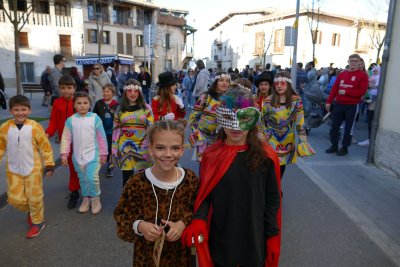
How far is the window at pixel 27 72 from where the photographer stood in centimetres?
2766

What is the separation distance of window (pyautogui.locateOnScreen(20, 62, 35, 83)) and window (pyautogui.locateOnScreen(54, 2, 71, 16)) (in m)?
5.54

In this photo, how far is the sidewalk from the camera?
3633 mm

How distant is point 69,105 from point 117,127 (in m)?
0.85

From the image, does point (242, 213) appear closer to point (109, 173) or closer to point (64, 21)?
point (109, 173)

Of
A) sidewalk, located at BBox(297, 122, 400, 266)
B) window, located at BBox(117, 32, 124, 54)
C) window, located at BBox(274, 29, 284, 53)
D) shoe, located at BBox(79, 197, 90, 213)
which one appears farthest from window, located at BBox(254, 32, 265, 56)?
Result: shoe, located at BBox(79, 197, 90, 213)

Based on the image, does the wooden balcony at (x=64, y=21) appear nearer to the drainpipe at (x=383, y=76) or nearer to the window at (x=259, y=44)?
the window at (x=259, y=44)

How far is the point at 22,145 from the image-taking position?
131 inches

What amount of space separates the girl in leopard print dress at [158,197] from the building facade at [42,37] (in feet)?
96.3

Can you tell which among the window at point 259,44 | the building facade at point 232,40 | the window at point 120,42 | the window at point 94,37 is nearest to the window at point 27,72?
the window at point 94,37

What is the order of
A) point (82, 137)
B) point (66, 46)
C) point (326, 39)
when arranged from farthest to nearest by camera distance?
point (326, 39)
point (66, 46)
point (82, 137)

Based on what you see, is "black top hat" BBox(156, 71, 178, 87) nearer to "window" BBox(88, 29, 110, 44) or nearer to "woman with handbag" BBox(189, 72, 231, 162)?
"woman with handbag" BBox(189, 72, 231, 162)

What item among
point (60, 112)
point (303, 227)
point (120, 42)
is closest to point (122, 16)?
point (120, 42)

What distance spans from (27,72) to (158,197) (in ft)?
100.0

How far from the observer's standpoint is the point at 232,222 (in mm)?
1959
